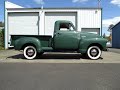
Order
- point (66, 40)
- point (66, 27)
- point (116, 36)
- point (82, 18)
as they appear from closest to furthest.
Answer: point (66, 40), point (66, 27), point (82, 18), point (116, 36)

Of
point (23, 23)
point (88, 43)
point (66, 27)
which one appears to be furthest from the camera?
point (23, 23)

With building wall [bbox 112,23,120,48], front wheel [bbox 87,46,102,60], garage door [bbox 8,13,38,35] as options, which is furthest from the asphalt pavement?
building wall [bbox 112,23,120,48]

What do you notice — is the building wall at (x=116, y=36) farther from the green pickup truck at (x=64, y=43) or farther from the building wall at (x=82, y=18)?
the green pickup truck at (x=64, y=43)

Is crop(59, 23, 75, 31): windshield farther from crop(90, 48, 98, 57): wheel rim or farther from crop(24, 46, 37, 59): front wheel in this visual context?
crop(24, 46, 37, 59): front wheel

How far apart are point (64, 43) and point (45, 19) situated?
44.7 ft

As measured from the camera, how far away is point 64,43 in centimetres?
1592

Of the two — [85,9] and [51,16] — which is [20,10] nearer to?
[51,16]

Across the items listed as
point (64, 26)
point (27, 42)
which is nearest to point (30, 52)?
point (27, 42)

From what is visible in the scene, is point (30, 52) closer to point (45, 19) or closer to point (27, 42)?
point (27, 42)

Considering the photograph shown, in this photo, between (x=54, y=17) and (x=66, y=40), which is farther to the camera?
(x=54, y=17)

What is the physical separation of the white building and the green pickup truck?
1283cm

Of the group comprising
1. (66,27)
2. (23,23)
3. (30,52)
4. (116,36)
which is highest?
(23,23)

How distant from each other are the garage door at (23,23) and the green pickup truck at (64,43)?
1321 cm

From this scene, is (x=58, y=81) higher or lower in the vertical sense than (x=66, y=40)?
lower
